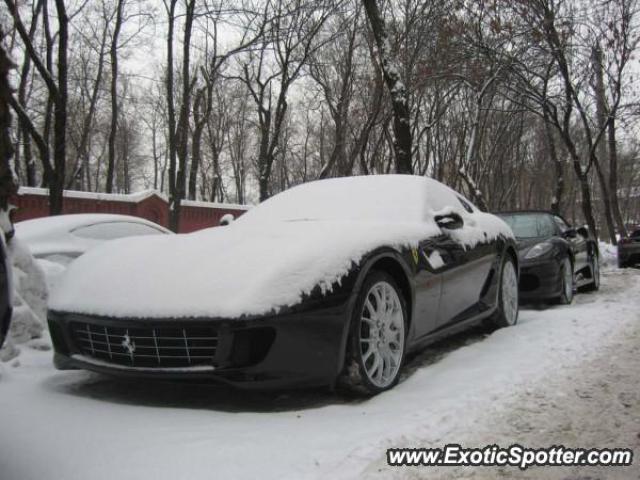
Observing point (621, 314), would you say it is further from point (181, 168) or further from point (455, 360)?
point (181, 168)

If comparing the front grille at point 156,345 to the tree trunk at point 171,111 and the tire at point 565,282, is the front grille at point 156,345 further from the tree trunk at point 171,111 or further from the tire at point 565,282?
the tree trunk at point 171,111

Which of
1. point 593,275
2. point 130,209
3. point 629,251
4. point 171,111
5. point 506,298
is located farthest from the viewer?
point 130,209

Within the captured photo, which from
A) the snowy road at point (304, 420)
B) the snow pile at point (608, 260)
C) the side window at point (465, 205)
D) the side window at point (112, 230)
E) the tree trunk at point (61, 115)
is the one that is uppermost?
the tree trunk at point (61, 115)

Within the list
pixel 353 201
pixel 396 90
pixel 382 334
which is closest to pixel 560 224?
pixel 396 90

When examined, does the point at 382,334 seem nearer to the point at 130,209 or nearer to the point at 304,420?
the point at 304,420

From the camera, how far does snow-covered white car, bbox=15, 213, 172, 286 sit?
5219 mm

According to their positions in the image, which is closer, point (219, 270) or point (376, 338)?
point (219, 270)

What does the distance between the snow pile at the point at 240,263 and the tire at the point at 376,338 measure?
0.21 meters

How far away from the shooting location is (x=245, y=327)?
2.42 m

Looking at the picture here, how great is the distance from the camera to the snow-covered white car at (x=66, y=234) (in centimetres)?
522

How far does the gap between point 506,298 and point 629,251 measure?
10.2 metres

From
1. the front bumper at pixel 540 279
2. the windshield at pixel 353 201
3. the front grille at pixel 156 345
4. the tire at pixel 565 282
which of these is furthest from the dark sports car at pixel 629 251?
the front grille at pixel 156 345

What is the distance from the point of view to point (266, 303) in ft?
7.98

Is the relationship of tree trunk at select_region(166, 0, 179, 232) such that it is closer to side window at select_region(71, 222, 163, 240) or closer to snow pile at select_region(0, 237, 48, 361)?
side window at select_region(71, 222, 163, 240)
